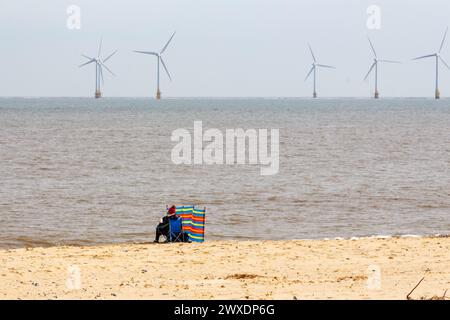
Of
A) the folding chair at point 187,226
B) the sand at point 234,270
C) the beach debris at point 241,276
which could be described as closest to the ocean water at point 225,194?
the folding chair at point 187,226

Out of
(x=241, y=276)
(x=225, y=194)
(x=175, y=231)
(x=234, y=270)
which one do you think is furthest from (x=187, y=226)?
(x=225, y=194)

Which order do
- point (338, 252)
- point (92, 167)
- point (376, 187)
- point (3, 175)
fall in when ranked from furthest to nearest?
point (92, 167) < point (3, 175) < point (376, 187) < point (338, 252)

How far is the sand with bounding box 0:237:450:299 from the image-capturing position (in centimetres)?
1683

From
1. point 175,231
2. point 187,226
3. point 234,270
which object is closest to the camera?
point 234,270

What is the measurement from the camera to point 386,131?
114m

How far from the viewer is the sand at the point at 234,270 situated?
55.2 feet

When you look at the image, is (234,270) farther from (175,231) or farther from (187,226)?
(187,226)

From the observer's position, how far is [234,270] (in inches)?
776

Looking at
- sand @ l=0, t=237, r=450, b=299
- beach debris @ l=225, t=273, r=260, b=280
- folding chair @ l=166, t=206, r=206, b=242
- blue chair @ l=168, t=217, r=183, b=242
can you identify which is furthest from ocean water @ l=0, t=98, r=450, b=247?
beach debris @ l=225, t=273, r=260, b=280

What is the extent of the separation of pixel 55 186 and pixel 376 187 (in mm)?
16439
